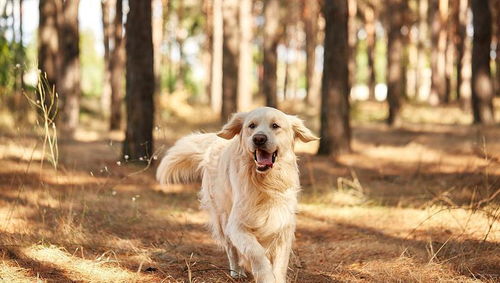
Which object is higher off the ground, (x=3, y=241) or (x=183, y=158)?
(x=183, y=158)

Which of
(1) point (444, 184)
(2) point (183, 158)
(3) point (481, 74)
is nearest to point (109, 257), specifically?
(2) point (183, 158)

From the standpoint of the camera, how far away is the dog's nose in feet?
15.0

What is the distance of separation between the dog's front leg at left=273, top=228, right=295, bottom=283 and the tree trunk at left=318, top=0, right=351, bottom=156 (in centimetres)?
768

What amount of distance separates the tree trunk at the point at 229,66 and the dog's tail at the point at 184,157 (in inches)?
405

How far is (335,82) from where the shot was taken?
1230cm

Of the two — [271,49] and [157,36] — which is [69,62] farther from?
[157,36]

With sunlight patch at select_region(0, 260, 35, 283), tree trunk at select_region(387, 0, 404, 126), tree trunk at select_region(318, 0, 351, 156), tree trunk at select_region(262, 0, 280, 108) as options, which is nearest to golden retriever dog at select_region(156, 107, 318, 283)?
sunlight patch at select_region(0, 260, 35, 283)

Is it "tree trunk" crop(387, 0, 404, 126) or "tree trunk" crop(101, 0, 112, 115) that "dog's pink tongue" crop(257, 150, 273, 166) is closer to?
"tree trunk" crop(387, 0, 404, 126)

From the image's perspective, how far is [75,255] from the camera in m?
5.39

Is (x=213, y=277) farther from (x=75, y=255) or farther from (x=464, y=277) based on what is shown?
(x=464, y=277)

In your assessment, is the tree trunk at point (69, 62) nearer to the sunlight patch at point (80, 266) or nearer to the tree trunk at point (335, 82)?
the tree trunk at point (335, 82)

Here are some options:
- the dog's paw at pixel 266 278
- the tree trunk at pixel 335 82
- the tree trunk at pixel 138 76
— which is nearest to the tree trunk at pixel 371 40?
the tree trunk at pixel 335 82

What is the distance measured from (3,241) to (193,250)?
1.72 meters

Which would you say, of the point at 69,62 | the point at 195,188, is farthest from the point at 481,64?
the point at 69,62
